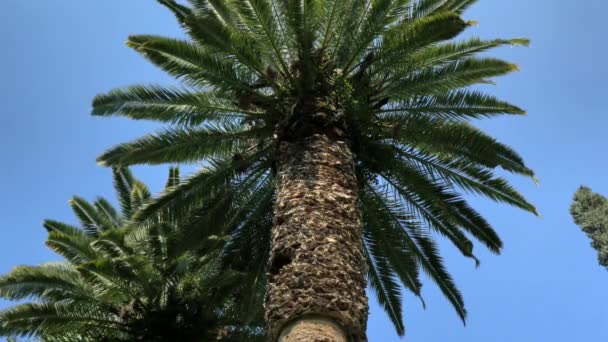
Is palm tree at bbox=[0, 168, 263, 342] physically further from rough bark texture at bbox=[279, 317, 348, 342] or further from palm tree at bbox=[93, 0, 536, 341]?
rough bark texture at bbox=[279, 317, 348, 342]

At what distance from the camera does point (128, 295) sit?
40.8ft

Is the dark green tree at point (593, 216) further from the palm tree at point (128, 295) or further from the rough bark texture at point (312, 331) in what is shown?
the rough bark texture at point (312, 331)

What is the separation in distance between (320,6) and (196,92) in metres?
2.42

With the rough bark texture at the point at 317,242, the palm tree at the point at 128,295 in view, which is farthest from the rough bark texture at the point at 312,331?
the palm tree at the point at 128,295

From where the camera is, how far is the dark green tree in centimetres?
3052

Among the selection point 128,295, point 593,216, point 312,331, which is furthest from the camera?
point 593,216

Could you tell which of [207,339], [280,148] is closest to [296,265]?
[280,148]

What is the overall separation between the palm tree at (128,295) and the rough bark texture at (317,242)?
3.57m

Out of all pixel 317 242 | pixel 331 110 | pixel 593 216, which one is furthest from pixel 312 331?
pixel 593 216

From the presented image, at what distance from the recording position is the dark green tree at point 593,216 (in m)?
30.5

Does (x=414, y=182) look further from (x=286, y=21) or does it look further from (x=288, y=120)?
(x=286, y=21)

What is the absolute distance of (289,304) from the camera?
691 centimetres

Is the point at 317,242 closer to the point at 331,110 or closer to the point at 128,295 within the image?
the point at 331,110

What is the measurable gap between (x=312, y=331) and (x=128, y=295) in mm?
6921
